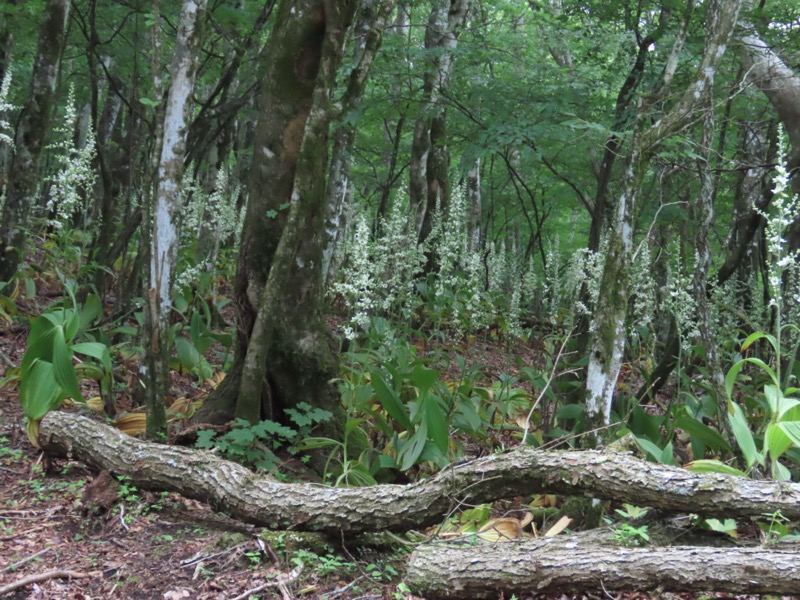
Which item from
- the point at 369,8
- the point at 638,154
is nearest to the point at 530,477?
the point at 638,154

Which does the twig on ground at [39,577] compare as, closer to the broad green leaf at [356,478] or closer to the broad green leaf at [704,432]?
the broad green leaf at [356,478]

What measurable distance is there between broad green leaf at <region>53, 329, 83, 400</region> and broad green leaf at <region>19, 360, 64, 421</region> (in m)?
0.03

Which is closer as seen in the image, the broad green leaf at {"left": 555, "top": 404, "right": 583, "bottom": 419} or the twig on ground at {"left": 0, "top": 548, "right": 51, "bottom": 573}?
the twig on ground at {"left": 0, "top": 548, "right": 51, "bottom": 573}

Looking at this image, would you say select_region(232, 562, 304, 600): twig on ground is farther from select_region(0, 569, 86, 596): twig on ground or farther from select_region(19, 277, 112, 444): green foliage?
select_region(19, 277, 112, 444): green foliage

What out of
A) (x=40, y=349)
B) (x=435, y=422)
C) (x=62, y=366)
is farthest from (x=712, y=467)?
(x=40, y=349)

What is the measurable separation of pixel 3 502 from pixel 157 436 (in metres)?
0.84

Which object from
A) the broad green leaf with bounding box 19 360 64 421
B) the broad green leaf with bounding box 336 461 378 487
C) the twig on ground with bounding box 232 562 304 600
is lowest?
the twig on ground with bounding box 232 562 304 600

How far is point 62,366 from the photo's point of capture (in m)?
3.86

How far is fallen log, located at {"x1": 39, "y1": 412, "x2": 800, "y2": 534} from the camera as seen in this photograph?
264 centimetres

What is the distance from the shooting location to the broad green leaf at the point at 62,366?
3.83 meters

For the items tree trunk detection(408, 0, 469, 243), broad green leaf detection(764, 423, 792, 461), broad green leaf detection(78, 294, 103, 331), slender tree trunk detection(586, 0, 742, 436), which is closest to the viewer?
broad green leaf detection(764, 423, 792, 461)

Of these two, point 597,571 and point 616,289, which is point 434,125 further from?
point 597,571

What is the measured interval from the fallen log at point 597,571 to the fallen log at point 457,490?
22cm

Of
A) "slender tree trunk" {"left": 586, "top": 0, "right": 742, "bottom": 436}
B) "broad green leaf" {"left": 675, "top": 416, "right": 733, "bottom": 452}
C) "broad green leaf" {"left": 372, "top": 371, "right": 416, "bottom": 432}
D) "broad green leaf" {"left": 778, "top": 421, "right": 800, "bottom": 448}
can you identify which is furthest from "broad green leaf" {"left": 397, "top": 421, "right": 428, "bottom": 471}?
"broad green leaf" {"left": 778, "top": 421, "right": 800, "bottom": 448}
